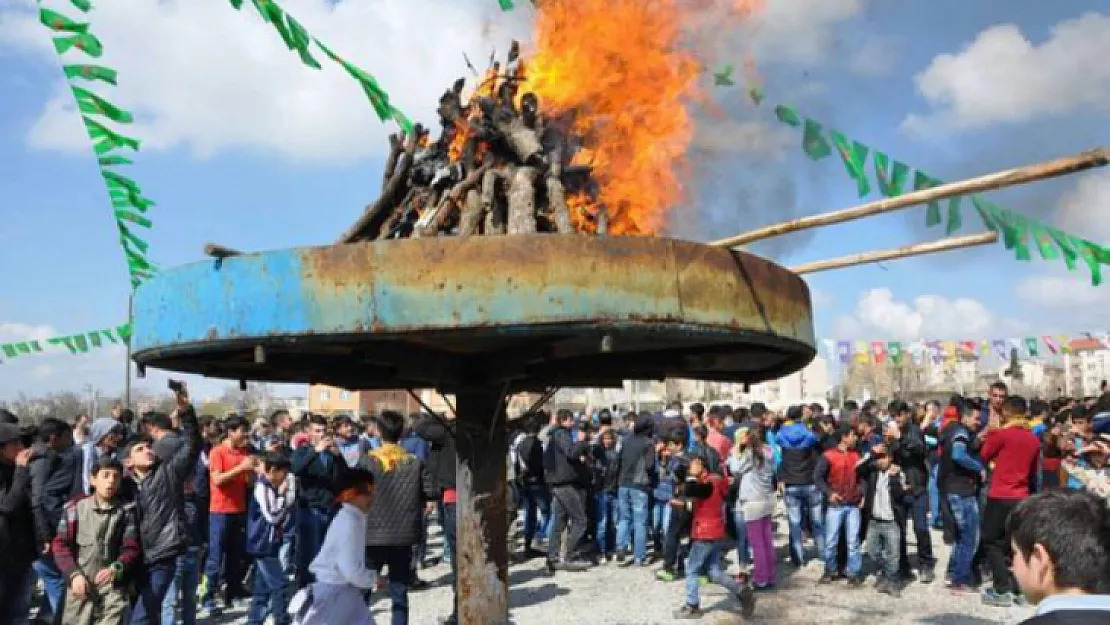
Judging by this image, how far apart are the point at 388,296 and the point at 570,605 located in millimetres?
8165

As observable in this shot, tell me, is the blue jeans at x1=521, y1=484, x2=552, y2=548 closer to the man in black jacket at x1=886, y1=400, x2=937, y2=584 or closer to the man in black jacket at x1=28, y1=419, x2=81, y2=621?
the man in black jacket at x1=886, y1=400, x2=937, y2=584

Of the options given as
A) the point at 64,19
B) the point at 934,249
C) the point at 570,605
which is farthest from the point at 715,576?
the point at 64,19

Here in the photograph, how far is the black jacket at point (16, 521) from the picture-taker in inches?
280

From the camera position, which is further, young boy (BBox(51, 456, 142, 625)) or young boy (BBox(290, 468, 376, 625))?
young boy (BBox(51, 456, 142, 625))

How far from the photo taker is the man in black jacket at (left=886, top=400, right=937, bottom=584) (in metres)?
11.4

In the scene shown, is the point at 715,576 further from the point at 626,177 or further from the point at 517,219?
the point at 517,219

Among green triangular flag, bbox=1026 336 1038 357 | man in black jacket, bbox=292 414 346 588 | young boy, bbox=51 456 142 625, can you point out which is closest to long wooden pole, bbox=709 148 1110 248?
young boy, bbox=51 456 142 625

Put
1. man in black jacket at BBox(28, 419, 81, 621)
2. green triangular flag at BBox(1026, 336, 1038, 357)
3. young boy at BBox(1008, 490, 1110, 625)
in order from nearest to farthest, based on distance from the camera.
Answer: young boy at BBox(1008, 490, 1110, 625) → man in black jacket at BBox(28, 419, 81, 621) → green triangular flag at BBox(1026, 336, 1038, 357)

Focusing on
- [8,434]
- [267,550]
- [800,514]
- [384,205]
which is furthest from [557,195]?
[800,514]

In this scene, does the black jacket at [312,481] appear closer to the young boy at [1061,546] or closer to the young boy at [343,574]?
the young boy at [343,574]

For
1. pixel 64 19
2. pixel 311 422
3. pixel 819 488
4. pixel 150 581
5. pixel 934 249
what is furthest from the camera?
pixel 311 422

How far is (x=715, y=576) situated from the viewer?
980 centimetres

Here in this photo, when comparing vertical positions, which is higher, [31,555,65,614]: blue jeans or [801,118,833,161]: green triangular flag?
[801,118,833,161]: green triangular flag

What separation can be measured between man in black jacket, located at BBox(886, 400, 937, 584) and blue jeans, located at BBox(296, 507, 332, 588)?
7155 millimetres
